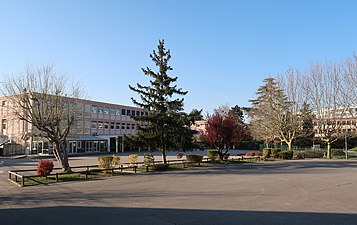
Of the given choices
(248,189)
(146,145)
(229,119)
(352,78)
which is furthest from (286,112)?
(248,189)

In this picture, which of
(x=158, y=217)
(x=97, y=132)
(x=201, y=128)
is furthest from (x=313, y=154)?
(x=158, y=217)

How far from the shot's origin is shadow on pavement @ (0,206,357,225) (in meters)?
7.95

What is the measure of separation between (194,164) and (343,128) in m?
24.4

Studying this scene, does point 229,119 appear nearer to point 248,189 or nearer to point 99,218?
point 248,189

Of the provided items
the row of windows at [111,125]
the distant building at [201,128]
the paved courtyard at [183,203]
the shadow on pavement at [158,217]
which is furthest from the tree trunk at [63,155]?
the row of windows at [111,125]

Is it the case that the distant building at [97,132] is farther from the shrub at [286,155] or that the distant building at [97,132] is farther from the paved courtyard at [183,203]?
the paved courtyard at [183,203]

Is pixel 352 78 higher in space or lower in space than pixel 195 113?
higher

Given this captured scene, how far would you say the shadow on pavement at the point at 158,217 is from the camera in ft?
26.1

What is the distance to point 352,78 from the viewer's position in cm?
3238

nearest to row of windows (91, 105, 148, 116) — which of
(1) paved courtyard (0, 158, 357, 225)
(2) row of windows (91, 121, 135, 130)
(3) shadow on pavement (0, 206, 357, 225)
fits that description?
(2) row of windows (91, 121, 135, 130)

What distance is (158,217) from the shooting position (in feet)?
27.7

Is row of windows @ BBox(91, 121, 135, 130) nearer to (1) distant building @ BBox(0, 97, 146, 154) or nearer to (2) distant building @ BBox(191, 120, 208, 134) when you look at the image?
(1) distant building @ BBox(0, 97, 146, 154)

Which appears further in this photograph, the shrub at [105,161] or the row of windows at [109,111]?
the row of windows at [109,111]

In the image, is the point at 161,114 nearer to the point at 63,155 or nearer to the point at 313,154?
the point at 63,155
